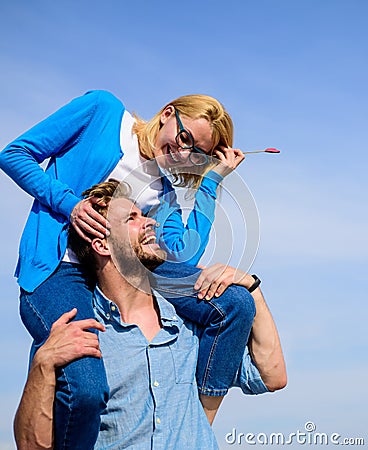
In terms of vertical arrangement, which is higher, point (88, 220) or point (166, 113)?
point (166, 113)

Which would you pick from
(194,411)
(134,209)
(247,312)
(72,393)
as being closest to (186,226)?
(134,209)

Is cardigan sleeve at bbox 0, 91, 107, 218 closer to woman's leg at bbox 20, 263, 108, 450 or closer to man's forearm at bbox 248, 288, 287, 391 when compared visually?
woman's leg at bbox 20, 263, 108, 450

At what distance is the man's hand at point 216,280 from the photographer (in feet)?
13.5

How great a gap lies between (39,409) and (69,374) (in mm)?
230

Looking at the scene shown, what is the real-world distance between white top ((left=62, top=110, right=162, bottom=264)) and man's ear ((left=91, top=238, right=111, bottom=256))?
319 millimetres

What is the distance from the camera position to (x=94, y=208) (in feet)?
13.6

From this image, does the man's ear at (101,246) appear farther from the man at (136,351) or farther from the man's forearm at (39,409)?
the man's forearm at (39,409)

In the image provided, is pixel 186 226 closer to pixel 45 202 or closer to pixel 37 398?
pixel 45 202

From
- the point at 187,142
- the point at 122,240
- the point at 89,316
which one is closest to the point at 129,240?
the point at 122,240

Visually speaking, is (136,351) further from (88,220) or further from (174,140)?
(174,140)

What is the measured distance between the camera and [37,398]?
363cm

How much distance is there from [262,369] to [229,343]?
0.31 m

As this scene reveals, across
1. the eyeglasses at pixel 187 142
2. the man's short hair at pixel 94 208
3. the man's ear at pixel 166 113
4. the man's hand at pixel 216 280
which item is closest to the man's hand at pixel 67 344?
the man's short hair at pixel 94 208

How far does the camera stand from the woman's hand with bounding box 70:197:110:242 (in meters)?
3.99
